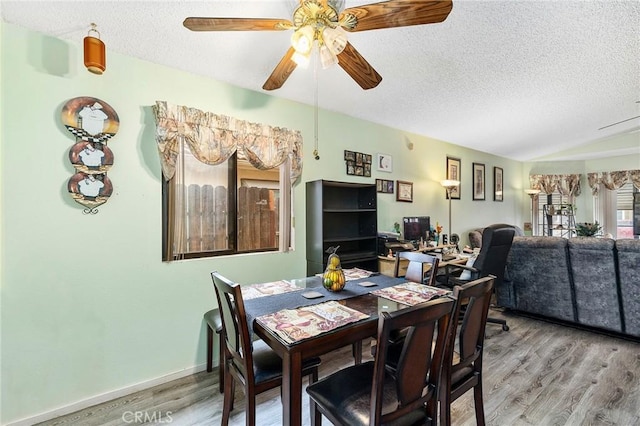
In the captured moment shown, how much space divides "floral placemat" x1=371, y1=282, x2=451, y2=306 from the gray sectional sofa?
6.85 feet

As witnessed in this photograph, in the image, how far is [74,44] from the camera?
1.94m

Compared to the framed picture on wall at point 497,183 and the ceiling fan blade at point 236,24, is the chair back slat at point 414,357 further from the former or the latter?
the framed picture on wall at point 497,183

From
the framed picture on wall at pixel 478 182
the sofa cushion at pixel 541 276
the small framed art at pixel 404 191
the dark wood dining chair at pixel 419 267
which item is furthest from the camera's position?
the framed picture on wall at pixel 478 182

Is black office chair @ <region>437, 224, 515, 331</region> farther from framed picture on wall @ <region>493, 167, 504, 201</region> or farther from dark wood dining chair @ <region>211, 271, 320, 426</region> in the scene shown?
framed picture on wall @ <region>493, 167, 504, 201</region>

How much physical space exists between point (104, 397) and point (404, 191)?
12.5 feet

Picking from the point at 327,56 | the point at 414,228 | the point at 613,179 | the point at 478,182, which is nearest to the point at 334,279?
the point at 327,56

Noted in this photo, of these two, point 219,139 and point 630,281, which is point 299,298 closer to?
point 219,139

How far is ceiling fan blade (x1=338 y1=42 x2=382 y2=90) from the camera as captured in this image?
1547 mm

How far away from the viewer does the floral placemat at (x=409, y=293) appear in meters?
1.69

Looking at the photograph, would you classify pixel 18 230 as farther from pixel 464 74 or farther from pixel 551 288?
pixel 551 288

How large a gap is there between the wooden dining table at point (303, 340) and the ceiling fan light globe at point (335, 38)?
1376mm

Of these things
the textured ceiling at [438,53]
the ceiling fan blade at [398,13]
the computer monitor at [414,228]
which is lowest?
the computer monitor at [414,228]

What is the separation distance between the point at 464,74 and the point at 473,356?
2.43 m

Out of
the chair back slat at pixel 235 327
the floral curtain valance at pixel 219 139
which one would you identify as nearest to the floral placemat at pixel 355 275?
the chair back slat at pixel 235 327
